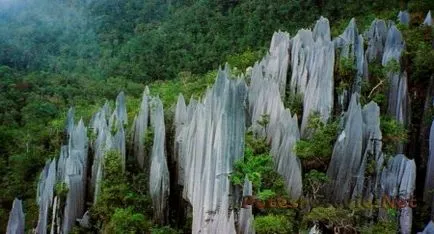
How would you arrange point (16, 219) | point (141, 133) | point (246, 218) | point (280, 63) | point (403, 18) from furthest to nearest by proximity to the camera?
point (403, 18) < point (141, 133) < point (280, 63) < point (16, 219) < point (246, 218)

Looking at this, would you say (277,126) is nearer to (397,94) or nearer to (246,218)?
(246,218)

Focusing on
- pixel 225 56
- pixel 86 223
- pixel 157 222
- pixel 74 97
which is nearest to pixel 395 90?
pixel 157 222

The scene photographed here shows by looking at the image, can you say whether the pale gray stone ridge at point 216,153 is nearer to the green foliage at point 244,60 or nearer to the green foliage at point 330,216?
the green foliage at point 330,216

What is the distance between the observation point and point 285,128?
1616 cm

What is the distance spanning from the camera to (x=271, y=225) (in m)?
14.2

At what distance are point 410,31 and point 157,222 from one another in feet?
39.9

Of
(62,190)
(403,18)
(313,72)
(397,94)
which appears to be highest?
(403,18)

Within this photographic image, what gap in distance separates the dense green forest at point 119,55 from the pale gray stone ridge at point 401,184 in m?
1.80

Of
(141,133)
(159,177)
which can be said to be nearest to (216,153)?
(159,177)

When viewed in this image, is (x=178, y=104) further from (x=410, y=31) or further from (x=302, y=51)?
(x=410, y=31)

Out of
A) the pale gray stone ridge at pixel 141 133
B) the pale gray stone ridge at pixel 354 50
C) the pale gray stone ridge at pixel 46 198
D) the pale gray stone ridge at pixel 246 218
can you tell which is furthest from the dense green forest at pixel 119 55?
the pale gray stone ridge at pixel 354 50

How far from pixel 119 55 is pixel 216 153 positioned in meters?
23.1

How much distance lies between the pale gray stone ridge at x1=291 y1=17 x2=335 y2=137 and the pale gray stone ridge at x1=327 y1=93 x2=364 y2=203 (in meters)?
1.28

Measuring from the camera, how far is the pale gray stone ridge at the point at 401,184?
50.4 ft
